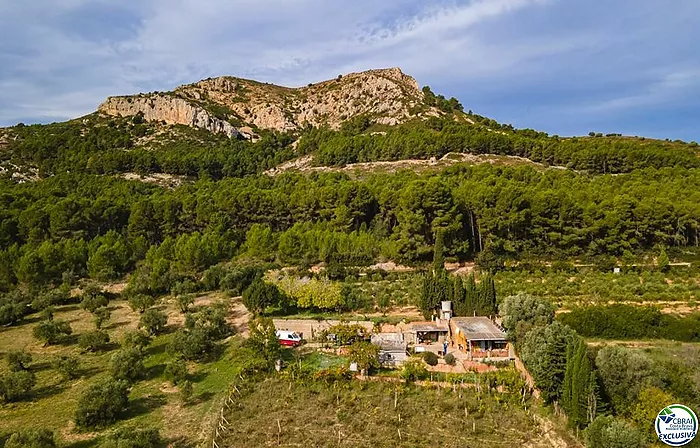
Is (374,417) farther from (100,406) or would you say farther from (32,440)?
(32,440)

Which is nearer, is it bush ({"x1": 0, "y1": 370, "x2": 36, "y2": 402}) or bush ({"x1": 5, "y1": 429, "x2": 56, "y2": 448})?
bush ({"x1": 5, "y1": 429, "x2": 56, "y2": 448})

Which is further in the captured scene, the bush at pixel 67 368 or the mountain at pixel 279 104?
the mountain at pixel 279 104

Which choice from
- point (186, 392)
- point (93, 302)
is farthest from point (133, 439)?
point (93, 302)

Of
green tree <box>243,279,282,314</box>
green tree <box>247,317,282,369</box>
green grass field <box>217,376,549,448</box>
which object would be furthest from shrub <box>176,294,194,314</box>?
green grass field <box>217,376,549,448</box>

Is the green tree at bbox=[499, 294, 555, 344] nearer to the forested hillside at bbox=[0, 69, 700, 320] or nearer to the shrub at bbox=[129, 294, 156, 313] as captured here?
the forested hillside at bbox=[0, 69, 700, 320]

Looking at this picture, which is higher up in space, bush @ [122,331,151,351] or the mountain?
the mountain

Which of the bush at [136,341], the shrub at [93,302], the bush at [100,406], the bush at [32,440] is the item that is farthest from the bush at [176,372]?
the shrub at [93,302]

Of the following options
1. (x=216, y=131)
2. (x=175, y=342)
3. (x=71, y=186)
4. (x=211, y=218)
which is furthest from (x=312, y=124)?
(x=175, y=342)

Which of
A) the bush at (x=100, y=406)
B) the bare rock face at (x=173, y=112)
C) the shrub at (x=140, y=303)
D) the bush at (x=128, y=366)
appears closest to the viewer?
the bush at (x=100, y=406)

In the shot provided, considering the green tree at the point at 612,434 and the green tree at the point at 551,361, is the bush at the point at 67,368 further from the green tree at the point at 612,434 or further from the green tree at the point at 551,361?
the green tree at the point at 612,434
